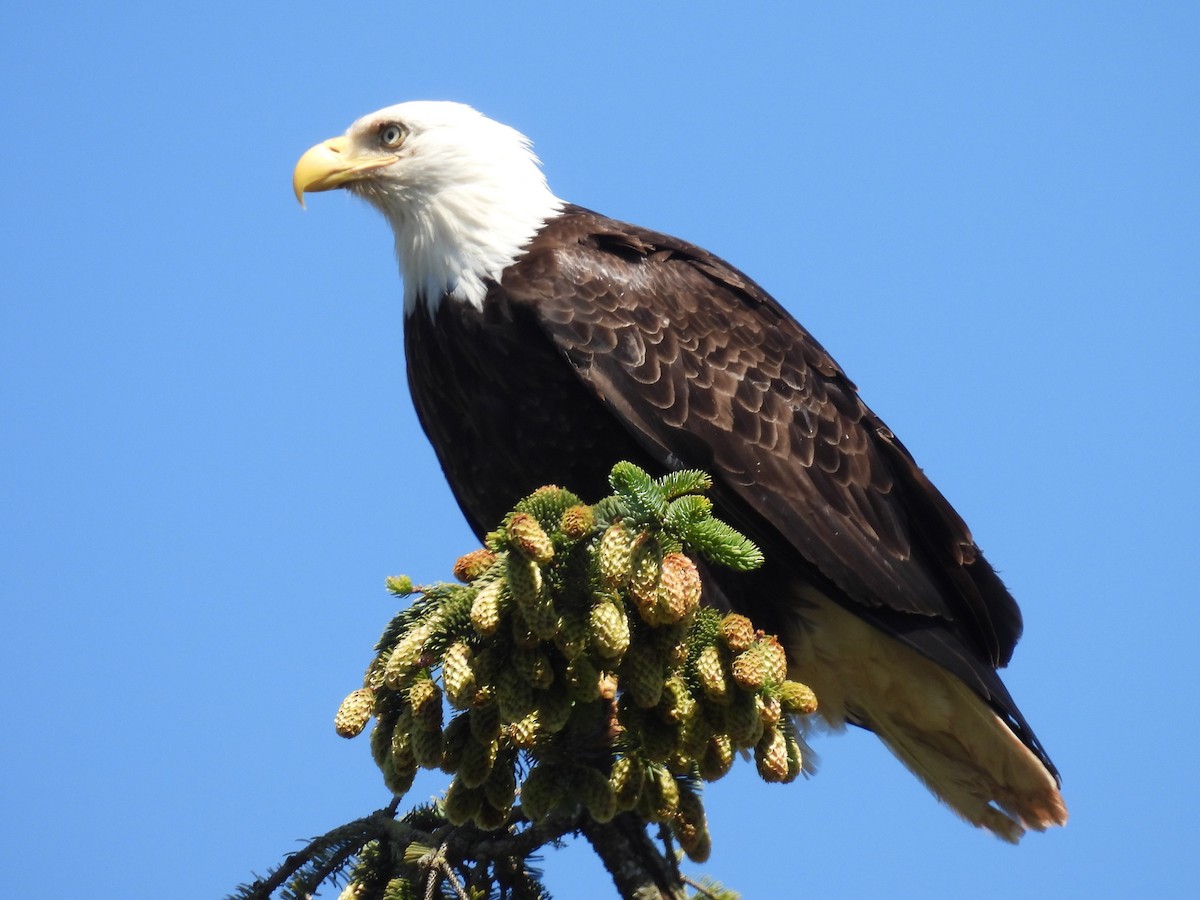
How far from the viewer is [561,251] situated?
5055 mm

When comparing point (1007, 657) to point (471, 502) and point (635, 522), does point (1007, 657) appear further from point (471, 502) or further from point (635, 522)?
point (635, 522)

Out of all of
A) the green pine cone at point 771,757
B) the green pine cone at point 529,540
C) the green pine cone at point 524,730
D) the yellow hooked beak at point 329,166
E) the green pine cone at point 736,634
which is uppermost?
the yellow hooked beak at point 329,166

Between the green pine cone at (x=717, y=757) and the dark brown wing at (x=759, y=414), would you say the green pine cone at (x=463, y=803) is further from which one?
the dark brown wing at (x=759, y=414)

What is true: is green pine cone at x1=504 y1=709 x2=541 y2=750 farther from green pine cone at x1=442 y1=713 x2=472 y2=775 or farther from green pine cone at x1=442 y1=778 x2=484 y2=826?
green pine cone at x1=442 y1=778 x2=484 y2=826

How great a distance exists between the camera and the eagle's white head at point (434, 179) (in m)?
5.29

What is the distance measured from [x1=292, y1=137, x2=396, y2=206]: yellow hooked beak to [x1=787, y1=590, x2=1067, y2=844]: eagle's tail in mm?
2463

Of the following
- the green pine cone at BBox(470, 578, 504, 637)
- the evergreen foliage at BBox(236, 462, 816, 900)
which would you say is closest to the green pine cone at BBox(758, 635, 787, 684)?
the evergreen foliage at BBox(236, 462, 816, 900)

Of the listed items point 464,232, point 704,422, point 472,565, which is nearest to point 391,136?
point 464,232

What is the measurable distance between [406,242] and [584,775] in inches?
104

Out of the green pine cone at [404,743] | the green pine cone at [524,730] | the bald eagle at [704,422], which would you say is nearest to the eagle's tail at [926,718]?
the bald eagle at [704,422]

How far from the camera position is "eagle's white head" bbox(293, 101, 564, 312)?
5285 mm

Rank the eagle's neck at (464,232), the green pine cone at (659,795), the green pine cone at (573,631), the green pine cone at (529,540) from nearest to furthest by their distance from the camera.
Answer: the green pine cone at (529,540), the green pine cone at (573,631), the green pine cone at (659,795), the eagle's neck at (464,232)

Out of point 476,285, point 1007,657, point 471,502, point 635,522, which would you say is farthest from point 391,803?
point 1007,657

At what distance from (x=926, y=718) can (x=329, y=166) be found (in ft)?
10.7
